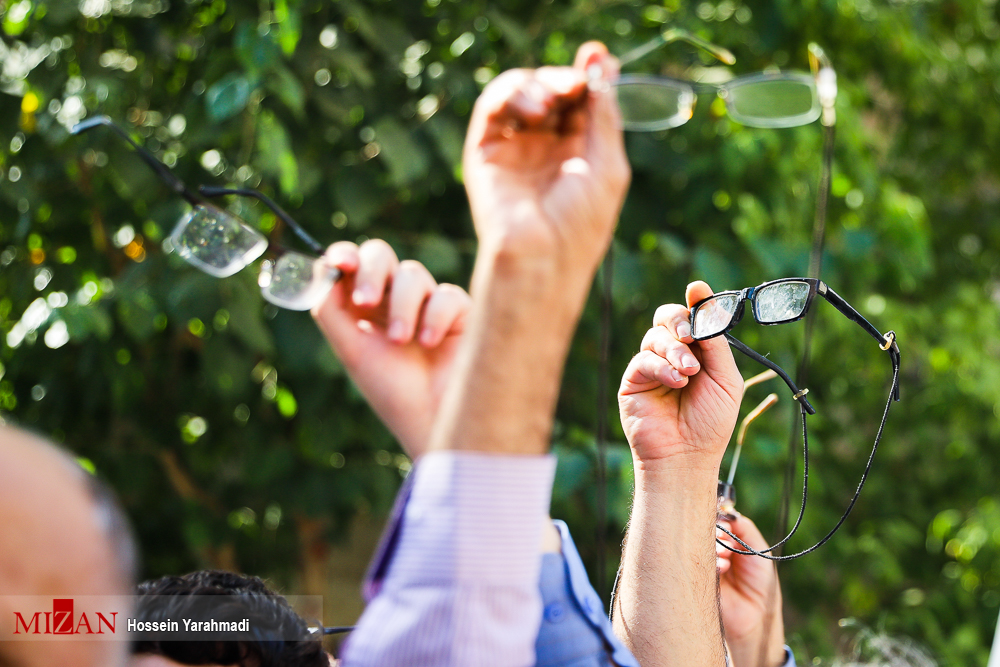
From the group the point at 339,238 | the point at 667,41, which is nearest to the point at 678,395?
the point at 667,41

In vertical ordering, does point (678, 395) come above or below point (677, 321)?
below

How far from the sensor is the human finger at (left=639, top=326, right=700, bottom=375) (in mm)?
947

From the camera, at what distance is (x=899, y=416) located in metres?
3.08

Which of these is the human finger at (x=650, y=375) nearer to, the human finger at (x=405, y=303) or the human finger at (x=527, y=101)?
the human finger at (x=405, y=303)

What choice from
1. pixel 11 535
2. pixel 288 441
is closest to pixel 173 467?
pixel 288 441

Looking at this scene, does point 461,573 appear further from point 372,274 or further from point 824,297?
point 824,297

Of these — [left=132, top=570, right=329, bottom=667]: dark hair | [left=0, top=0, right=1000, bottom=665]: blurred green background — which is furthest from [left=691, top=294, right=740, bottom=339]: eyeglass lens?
[left=0, top=0, right=1000, bottom=665]: blurred green background

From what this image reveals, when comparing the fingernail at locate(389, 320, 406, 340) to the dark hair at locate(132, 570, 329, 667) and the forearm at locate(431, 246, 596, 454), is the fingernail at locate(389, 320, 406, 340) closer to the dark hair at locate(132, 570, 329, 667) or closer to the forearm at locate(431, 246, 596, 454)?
the forearm at locate(431, 246, 596, 454)

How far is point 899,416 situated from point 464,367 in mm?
3004

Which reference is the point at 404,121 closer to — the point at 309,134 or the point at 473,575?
the point at 309,134

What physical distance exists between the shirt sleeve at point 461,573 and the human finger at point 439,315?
0.23m

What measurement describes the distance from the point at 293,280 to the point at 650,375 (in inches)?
17.7

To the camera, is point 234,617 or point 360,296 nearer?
point 360,296

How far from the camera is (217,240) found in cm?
104
